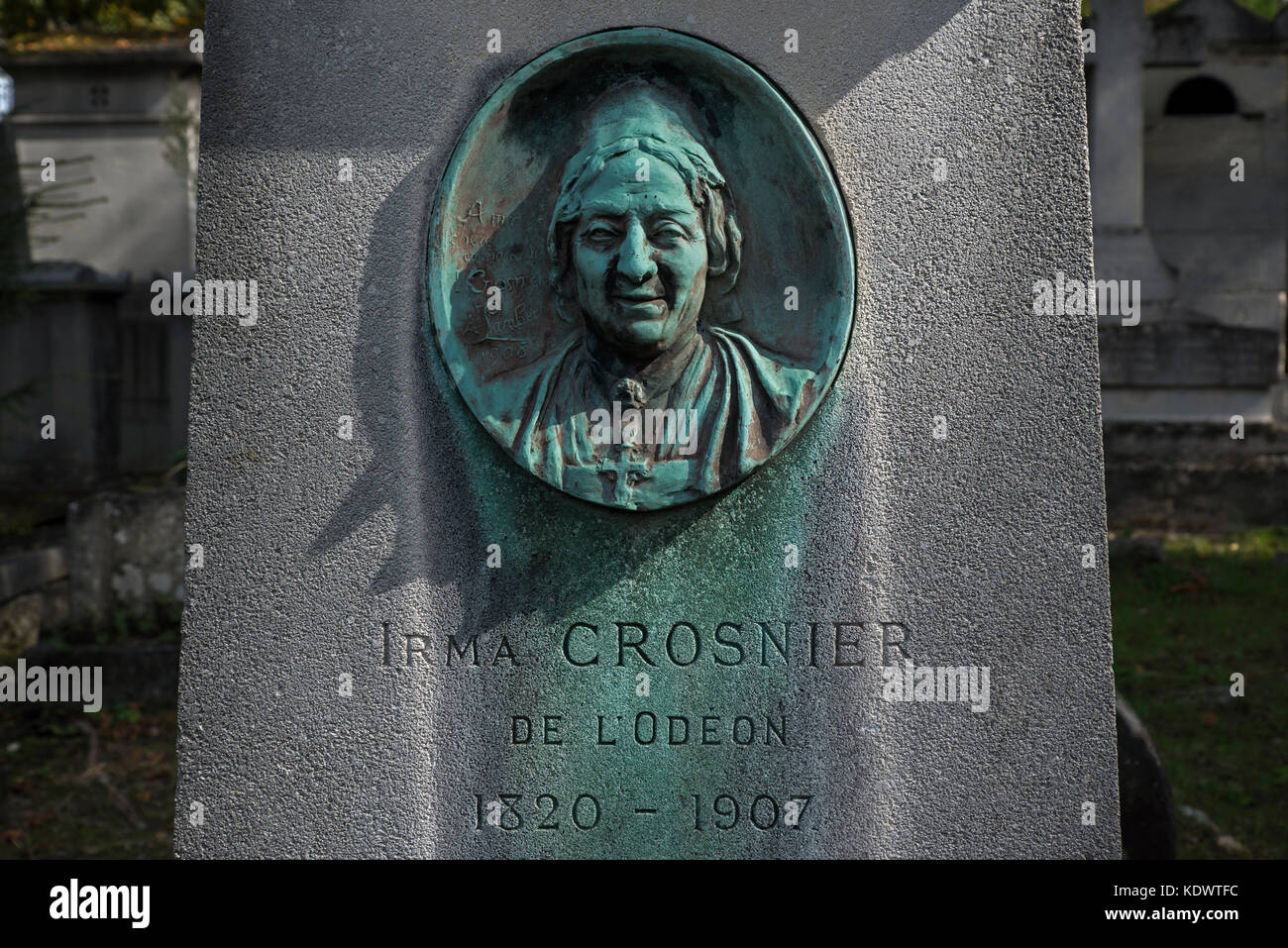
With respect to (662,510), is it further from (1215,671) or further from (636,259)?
(1215,671)

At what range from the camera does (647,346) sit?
2.65 meters

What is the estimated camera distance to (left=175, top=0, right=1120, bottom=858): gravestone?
2746 millimetres

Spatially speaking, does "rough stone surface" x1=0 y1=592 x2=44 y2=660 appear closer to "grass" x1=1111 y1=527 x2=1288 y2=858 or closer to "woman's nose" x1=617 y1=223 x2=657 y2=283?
"woman's nose" x1=617 y1=223 x2=657 y2=283

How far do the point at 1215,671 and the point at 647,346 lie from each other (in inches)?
205

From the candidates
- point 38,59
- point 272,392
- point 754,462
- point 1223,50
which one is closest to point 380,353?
point 272,392

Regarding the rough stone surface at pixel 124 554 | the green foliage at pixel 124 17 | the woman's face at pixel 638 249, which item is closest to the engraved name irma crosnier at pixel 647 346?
the woman's face at pixel 638 249

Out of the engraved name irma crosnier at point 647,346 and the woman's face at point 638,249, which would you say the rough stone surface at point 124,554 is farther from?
the woman's face at point 638,249

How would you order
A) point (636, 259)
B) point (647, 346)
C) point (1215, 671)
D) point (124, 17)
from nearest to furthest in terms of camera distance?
point (636, 259)
point (647, 346)
point (1215, 671)
point (124, 17)

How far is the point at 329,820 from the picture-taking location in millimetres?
2777

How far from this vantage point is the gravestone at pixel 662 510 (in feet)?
9.01

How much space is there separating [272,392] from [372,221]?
471 millimetres

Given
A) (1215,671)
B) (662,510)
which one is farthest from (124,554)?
Result: (1215,671)

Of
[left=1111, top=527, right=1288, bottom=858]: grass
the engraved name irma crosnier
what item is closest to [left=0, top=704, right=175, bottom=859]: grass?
the engraved name irma crosnier

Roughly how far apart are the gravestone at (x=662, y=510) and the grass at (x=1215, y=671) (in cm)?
236
